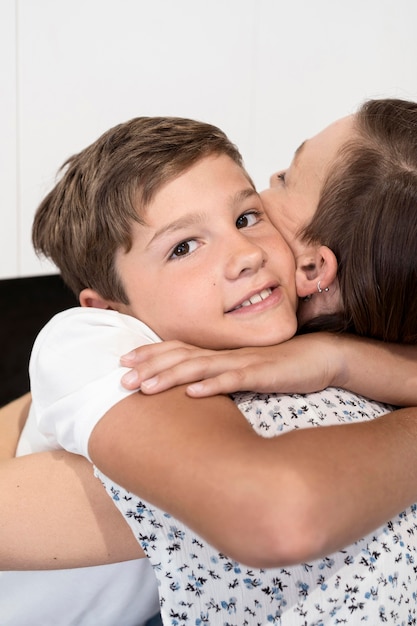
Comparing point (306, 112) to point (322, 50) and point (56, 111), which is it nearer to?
point (322, 50)

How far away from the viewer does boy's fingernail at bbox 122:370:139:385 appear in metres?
0.94

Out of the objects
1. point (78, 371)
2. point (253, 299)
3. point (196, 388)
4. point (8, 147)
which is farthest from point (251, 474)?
point (8, 147)

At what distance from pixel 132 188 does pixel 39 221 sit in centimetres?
28

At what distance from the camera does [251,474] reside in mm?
783

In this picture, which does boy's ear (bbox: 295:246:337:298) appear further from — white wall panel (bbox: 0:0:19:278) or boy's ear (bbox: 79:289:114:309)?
white wall panel (bbox: 0:0:19:278)

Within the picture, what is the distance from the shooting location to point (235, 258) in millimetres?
1140

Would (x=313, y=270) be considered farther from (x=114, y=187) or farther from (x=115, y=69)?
(x=115, y=69)

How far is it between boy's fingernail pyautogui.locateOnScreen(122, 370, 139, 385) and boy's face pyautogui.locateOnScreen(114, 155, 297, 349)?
0.22 m

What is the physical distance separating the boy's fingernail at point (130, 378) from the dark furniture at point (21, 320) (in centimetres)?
165

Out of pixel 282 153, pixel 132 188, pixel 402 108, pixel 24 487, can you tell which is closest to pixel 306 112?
pixel 282 153

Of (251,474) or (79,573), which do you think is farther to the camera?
(79,573)

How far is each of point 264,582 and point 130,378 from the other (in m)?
0.30

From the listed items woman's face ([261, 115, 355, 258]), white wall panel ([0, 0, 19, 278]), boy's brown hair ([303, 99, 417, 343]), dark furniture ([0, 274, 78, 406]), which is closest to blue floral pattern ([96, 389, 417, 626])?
boy's brown hair ([303, 99, 417, 343])

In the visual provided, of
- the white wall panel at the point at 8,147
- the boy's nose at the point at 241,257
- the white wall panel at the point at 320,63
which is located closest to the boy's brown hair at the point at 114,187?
the boy's nose at the point at 241,257
